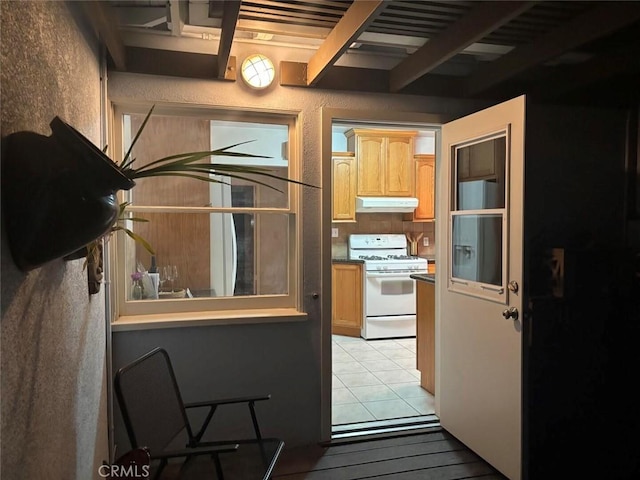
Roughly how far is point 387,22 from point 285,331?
173cm

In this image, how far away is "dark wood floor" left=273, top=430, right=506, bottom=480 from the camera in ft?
7.98

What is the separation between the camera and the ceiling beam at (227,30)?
5.65 feet

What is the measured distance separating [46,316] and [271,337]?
1.46 m

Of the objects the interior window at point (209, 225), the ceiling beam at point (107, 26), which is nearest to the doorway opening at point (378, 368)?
the interior window at point (209, 225)

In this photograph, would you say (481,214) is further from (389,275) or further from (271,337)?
(389,275)

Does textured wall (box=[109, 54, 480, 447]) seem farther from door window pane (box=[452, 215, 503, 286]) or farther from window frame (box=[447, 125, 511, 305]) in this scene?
door window pane (box=[452, 215, 503, 286])

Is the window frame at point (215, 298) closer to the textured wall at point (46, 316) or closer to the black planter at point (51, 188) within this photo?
the textured wall at point (46, 316)

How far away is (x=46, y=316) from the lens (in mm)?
1326

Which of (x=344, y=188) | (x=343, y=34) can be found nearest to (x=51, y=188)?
(x=343, y=34)

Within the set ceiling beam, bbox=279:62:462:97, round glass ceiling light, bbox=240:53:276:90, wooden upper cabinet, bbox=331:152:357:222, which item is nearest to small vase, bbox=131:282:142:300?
round glass ceiling light, bbox=240:53:276:90

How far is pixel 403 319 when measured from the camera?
5.41 meters

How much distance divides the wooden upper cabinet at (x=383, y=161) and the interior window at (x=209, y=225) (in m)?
3.05

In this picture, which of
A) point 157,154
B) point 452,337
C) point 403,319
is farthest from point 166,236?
point 403,319

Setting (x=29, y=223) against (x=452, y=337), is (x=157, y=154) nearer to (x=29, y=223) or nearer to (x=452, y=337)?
(x=29, y=223)
